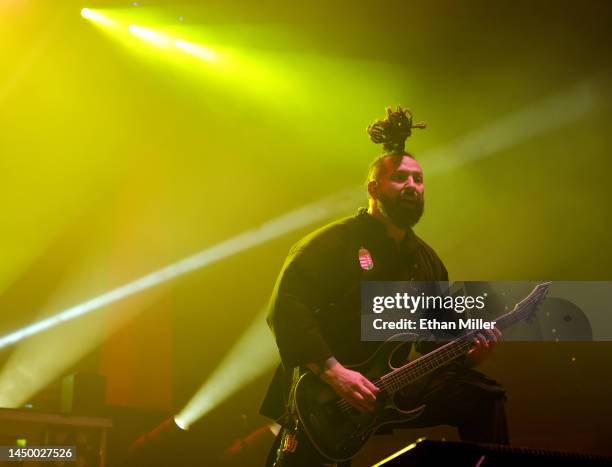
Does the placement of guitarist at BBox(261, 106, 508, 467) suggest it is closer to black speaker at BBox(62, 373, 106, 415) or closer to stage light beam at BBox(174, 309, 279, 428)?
stage light beam at BBox(174, 309, 279, 428)

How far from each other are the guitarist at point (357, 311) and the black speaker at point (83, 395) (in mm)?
1904

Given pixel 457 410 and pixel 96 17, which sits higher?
pixel 96 17

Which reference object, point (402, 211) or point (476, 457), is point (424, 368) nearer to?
point (402, 211)

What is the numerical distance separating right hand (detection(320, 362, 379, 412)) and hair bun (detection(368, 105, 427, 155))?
108cm

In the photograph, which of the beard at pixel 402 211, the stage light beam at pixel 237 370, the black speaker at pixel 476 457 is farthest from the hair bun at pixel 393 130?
the black speaker at pixel 476 457

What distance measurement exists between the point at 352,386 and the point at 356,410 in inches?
3.7

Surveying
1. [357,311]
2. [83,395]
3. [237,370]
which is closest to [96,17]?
[83,395]

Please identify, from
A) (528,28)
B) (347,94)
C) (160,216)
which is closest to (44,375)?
(160,216)

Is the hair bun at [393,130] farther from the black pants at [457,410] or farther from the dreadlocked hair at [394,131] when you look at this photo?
the black pants at [457,410]

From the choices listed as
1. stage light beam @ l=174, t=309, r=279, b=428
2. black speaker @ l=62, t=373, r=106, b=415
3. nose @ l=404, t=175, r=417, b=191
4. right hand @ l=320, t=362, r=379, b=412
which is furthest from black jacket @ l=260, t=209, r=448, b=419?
black speaker @ l=62, t=373, r=106, b=415

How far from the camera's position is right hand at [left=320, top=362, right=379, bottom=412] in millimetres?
2471

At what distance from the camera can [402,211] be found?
2.96 m

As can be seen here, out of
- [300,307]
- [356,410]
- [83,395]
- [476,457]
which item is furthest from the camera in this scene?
[83,395]

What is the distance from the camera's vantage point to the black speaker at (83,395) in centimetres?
416
